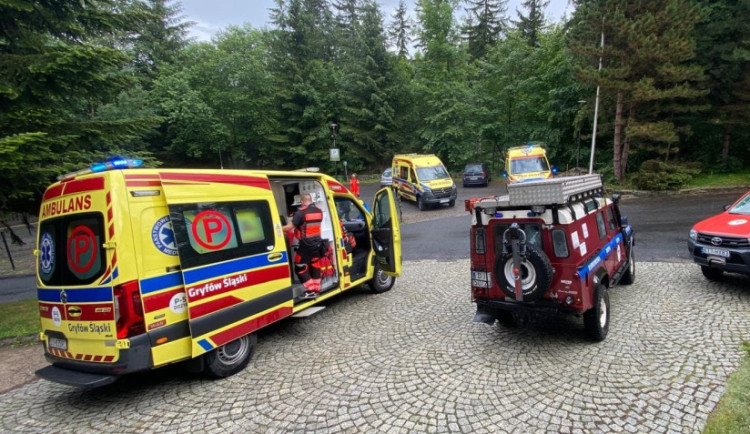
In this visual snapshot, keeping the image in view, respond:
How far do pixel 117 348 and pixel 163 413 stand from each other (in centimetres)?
86

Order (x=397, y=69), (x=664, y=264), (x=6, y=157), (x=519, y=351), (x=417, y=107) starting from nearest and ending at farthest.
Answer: (x=519, y=351) → (x=6, y=157) → (x=664, y=264) → (x=397, y=69) → (x=417, y=107)

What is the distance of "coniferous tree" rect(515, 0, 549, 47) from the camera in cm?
3750

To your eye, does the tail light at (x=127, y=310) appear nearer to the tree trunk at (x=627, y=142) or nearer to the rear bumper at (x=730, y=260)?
the rear bumper at (x=730, y=260)

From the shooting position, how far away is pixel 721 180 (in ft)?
64.2

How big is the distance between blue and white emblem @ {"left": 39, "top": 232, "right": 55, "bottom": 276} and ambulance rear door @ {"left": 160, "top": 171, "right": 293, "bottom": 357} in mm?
1363

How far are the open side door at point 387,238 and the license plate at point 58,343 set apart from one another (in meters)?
4.87

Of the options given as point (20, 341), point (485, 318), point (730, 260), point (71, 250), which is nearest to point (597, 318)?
point (485, 318)

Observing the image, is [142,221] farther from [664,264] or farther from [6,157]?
[664,264]

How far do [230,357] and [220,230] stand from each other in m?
1.57

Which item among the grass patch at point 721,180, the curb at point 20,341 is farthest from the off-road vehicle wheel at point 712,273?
the grass patch at point 721,180

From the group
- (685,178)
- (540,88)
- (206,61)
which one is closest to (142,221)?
(685,178)

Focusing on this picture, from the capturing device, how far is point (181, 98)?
112 feet

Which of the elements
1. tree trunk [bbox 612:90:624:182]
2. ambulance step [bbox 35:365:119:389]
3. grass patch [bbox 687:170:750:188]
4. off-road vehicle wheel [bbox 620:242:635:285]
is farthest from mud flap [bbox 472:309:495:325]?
grass patch [bbox 687:170:750:188]

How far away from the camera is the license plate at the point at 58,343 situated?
3.91 meters
